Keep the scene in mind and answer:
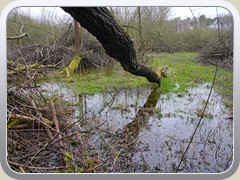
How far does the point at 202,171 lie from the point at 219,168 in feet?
0.30

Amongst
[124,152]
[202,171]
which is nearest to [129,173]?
[124,152]

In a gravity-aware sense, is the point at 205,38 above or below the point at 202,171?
above

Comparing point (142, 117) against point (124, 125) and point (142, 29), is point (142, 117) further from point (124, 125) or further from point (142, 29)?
point (142, 29)

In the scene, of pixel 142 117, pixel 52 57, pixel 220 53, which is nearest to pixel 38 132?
pixel 52 57

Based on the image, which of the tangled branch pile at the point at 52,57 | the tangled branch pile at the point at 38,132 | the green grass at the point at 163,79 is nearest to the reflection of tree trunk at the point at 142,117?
the green grass at the point at 163,79

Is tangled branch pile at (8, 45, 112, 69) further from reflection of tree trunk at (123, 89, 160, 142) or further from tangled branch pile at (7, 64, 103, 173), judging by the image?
reflection of tree trunk at (123, 89, 160, 142)

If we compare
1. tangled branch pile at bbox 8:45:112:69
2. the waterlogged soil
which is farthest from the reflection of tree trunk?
tangled branch pile at bbox 8:45:112:69

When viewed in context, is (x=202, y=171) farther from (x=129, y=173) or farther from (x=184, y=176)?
(x=129, y=173)

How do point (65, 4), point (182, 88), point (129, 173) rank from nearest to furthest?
point (65, 4) < point (129, 173) < point (182, 88)

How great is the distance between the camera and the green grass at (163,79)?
5.39 ft

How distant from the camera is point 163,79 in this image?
1862mm

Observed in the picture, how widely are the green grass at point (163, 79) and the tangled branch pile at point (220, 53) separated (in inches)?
1.8

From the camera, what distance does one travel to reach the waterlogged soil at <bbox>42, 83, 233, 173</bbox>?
4.79ft

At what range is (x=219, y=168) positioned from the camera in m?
1.41
